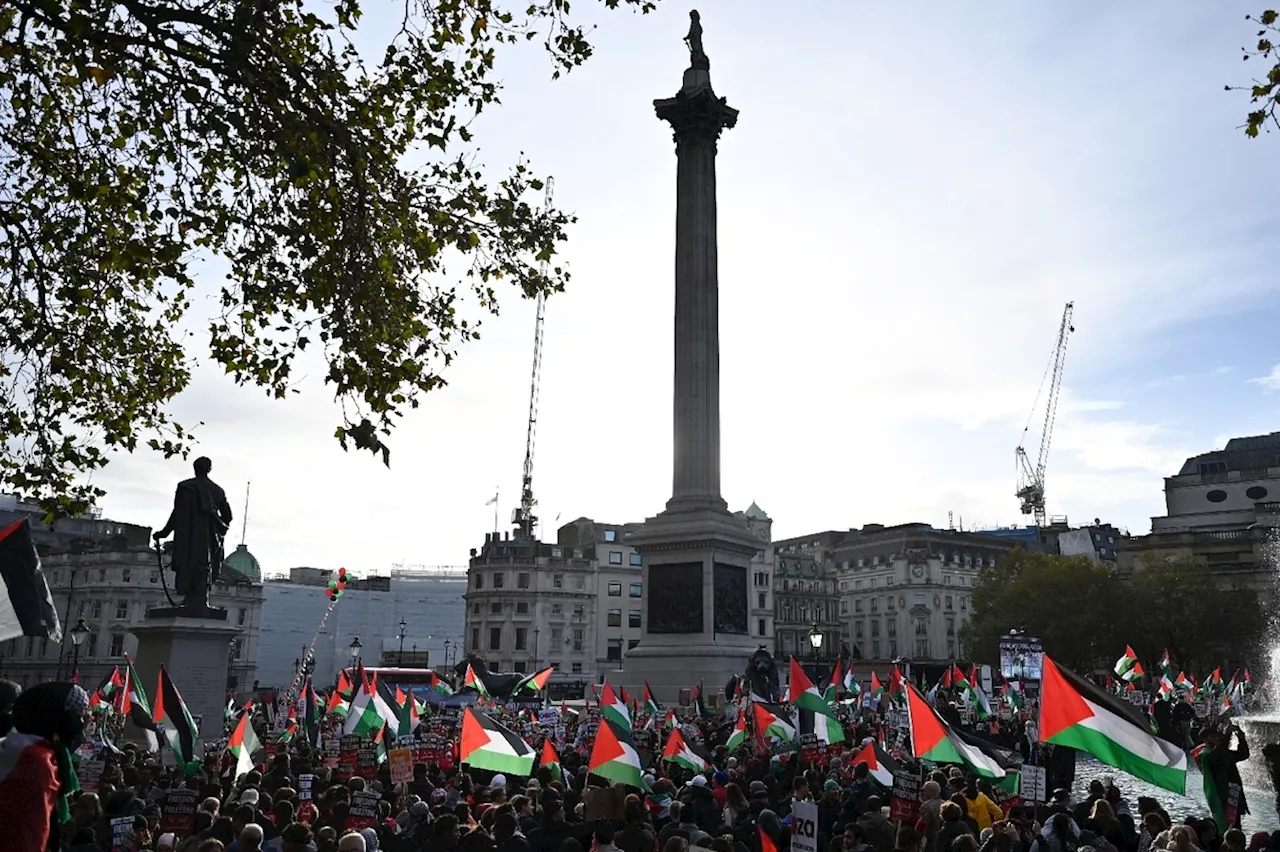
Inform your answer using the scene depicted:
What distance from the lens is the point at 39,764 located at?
16.0 ft

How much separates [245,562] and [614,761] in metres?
102

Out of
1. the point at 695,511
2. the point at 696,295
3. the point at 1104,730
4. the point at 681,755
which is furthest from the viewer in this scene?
the point at 696,295

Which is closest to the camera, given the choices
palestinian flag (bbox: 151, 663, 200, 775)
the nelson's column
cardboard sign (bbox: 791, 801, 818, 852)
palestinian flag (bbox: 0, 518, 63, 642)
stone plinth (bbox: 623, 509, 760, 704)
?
palestinian flag (bbox: 0, 518, 63, 642)

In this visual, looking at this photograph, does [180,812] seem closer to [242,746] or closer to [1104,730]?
[242,746]

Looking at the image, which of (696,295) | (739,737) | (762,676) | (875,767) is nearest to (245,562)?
(696,295)

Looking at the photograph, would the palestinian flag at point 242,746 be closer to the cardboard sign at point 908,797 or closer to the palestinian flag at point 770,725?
the cardboard sign at point 908,797

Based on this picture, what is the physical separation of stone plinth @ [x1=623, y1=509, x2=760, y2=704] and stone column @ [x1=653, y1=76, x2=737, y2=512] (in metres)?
1.36

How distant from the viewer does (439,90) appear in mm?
11594

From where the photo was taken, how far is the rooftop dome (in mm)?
104062

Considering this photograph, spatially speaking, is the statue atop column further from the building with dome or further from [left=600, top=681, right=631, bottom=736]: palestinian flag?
the building with dome

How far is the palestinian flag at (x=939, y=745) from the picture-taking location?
12.1m

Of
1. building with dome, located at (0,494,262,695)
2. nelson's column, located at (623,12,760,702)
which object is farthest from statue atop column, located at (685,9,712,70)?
building with dome, located at (0,494,262,695)

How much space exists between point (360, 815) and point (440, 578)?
110m

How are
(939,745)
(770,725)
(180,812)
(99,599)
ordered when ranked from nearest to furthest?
(180,812), (939,745), (770,725), (99,599)
